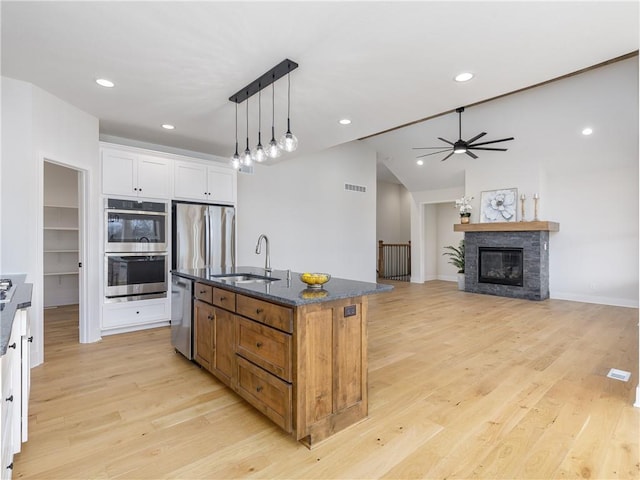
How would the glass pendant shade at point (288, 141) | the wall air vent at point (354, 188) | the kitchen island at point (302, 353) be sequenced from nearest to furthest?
the kitchen island at point (302, 353) < the glass pendant shade at point (288, 141) < the wall air vent at point (354, 188)

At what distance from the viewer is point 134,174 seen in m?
4.29

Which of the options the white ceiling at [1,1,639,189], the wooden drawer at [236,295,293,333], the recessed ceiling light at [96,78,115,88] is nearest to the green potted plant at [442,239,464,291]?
the white ceiling at [1,1,639,189]

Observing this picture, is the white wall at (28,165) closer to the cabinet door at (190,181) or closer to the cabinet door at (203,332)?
the cabinet door at (190,181)

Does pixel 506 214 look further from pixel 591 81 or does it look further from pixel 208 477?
pixel 208 477

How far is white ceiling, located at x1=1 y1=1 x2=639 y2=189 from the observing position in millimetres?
2096

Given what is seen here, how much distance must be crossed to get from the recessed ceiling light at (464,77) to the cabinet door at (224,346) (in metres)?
2.77

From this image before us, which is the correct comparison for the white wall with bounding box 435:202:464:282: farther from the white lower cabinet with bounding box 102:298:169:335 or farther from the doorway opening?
the doorway opening

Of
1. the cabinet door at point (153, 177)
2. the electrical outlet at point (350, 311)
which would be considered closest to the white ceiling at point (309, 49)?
the cabinet door at point (153, 177)

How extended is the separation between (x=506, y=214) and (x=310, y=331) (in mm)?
6584

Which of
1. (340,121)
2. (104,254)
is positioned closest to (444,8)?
(340,121)

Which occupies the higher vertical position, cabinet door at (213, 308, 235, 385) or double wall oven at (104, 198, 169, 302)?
double wall oven at (104, 198, 169, 302)

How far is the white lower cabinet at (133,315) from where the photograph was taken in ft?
13.5

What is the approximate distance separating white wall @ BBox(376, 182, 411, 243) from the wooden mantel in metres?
4.26

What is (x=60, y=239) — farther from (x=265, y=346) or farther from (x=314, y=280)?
(x=314, y=280)
